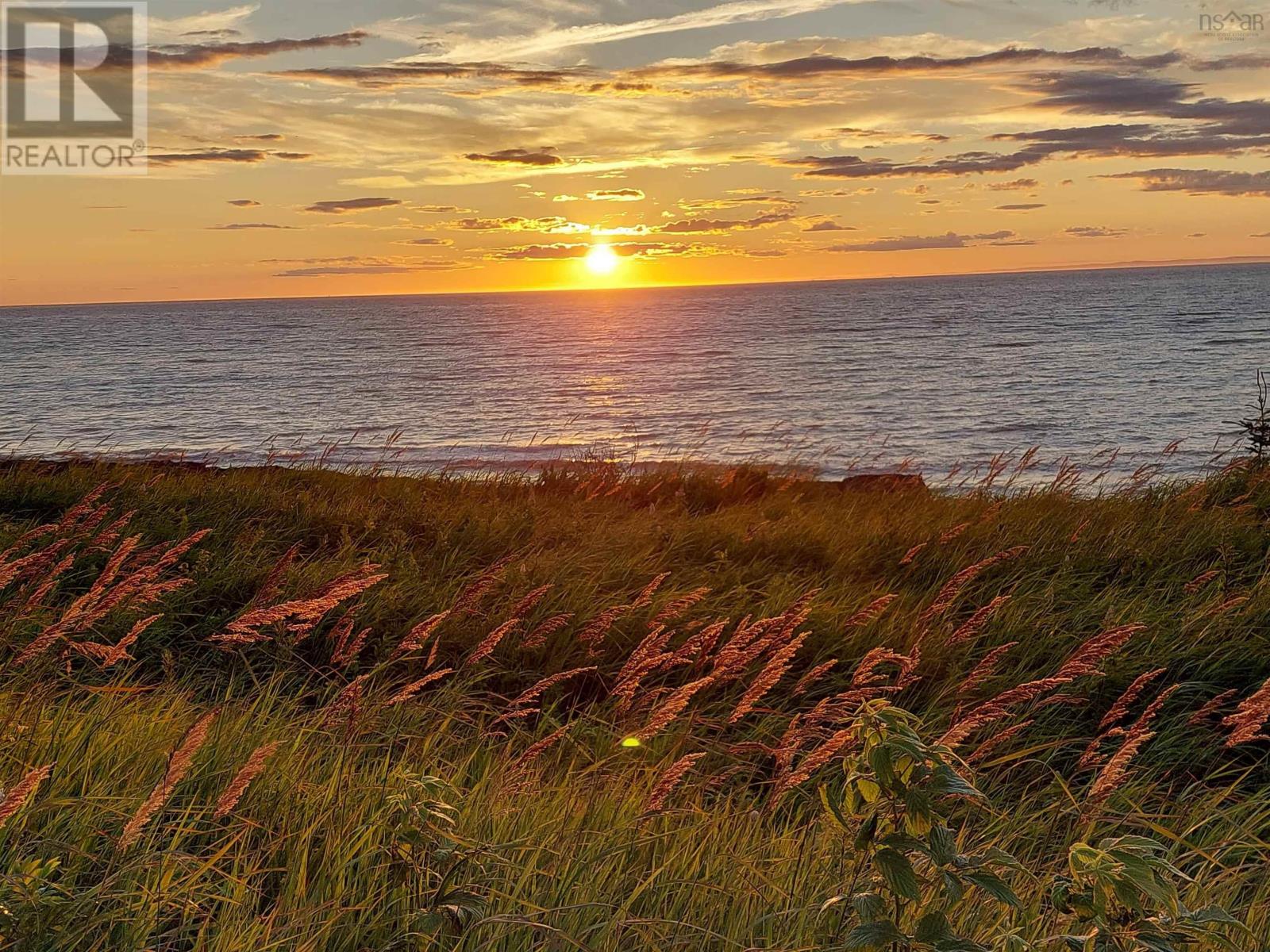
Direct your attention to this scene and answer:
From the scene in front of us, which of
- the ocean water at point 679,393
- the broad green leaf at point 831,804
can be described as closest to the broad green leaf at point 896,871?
the broad green leaf at point 831,804

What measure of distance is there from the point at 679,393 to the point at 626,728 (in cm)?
4764

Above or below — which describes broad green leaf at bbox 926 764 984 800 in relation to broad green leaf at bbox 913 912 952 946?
above

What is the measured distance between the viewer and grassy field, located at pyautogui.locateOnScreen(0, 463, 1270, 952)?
2.69 m

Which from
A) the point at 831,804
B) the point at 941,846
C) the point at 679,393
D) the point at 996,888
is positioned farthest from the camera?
the point at 679,393

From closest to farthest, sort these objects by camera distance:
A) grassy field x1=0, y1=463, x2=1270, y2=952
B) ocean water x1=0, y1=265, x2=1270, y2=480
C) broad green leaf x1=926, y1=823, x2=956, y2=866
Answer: broad green leaf x1=926, y1=823, x2=956, y2=866
grassy field x1=0, y1=463, x2=1270, y2=952
ocean water x1=0, y1=265, x2=1270, y2=480

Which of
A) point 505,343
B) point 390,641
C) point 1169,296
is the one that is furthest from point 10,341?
point 1169,296

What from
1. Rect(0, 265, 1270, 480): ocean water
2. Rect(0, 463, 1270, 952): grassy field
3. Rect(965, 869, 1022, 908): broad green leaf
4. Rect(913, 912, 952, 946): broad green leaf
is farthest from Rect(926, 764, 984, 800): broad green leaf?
Rect(0, 265, 1270, 480): ocean water

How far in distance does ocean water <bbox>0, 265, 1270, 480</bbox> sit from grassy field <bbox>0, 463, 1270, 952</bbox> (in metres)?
4.14

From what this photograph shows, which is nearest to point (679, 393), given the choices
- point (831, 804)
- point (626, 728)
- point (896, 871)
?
point (626, 728)

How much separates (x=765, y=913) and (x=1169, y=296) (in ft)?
Answer: 570

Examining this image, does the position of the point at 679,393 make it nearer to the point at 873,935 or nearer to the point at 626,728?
the point at 626,728

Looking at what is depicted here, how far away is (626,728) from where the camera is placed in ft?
16.0

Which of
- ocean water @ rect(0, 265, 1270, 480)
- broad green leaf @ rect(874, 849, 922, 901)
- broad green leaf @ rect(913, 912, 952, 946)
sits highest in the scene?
broad green leaf @ rect(874, 849, 922, 901)

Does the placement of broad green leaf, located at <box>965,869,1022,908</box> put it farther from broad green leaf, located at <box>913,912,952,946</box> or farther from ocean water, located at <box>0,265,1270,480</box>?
ocean water, located at <box>0,265,1270,480</box>
